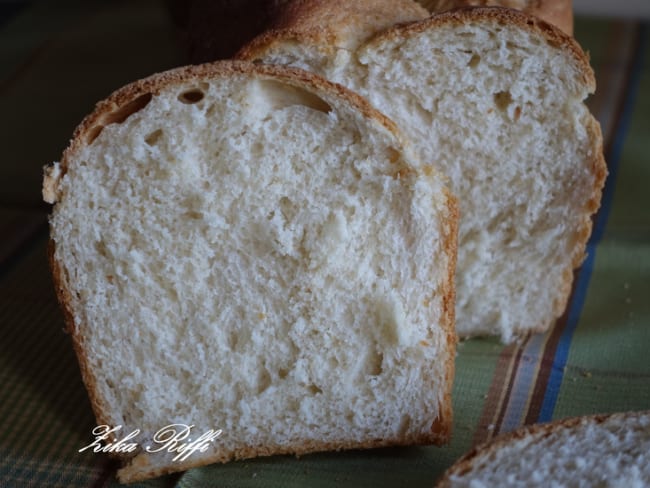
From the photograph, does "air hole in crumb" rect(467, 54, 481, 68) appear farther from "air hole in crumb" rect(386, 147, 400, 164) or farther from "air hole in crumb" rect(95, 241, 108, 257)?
"air hole in crumb" rect(95, 241, 108, 257)

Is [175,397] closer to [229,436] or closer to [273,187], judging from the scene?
[229,436]

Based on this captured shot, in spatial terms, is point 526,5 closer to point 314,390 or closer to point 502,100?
point 502,100

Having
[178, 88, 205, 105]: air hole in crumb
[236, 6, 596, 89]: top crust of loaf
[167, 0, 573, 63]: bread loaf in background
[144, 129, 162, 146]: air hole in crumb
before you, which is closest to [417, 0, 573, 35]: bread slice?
[167, 0, 573, 63]: bread loaf in background

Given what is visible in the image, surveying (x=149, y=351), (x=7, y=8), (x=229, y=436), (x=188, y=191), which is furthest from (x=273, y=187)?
(x=7, y=8)

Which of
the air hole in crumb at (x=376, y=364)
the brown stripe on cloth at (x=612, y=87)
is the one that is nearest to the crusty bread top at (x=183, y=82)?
the air hole in crumb at (x=376, y=364)

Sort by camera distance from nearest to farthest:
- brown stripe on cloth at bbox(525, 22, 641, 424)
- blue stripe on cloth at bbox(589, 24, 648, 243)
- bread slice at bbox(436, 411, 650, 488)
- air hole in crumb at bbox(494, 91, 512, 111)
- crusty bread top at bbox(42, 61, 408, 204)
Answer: bread slice at bbox(436, 411, 650, 488) → crusty bread top at bbox(42, 61, 408, 204) → air hole in crumb at bbox(494, 91, 512, 111) → brown stripe on cloth at bbox(525, 22, 641, 424) → blue stripe on cloth at bbox(589, 24, 648, 243)

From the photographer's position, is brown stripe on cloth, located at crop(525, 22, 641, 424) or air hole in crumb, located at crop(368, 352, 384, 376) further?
brown stripe on cloth, located at crop(525, 22, 641, 424)

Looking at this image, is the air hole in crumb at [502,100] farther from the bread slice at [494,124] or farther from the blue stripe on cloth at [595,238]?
the blue stripe on cloth at [595,238]
